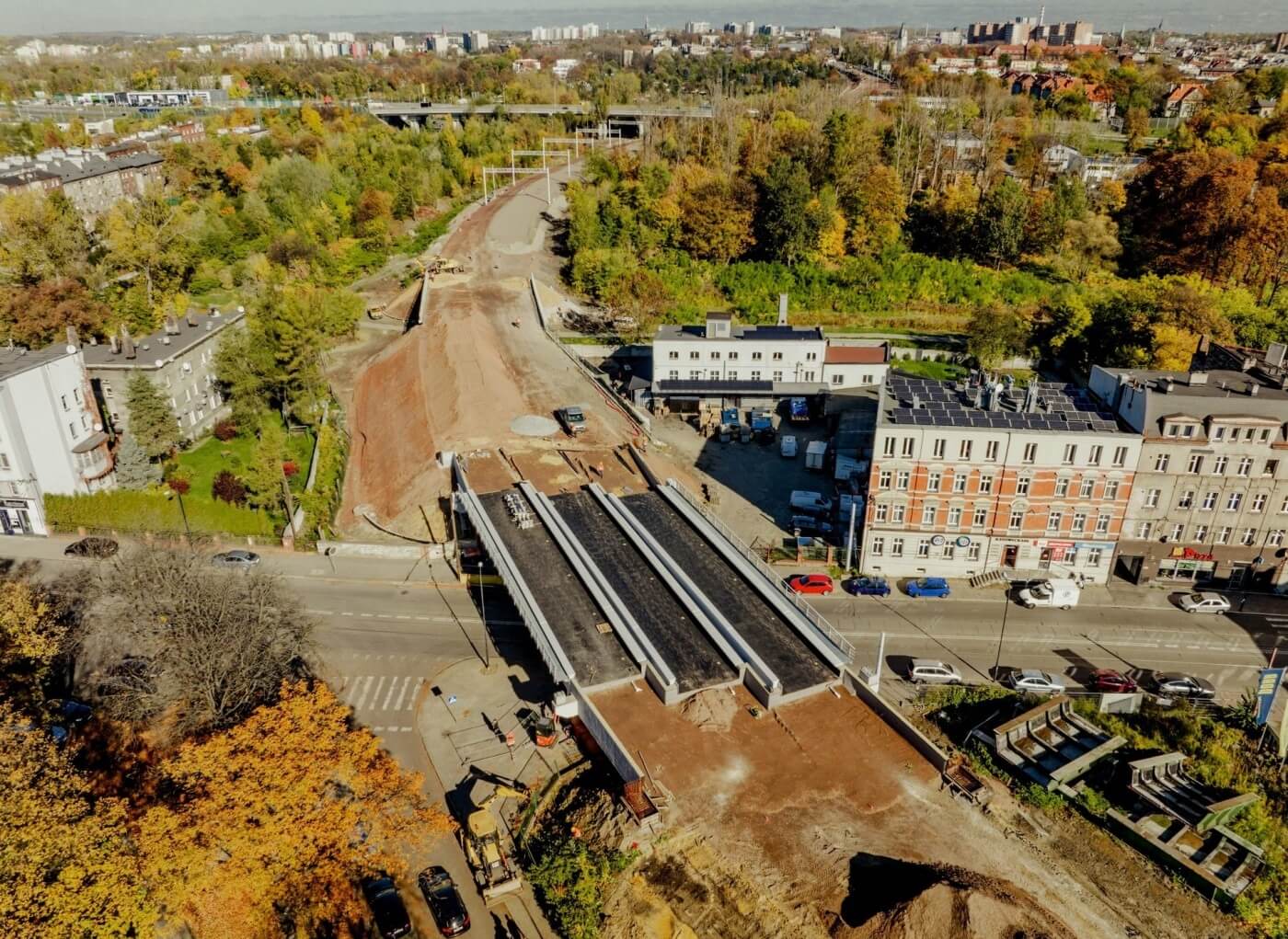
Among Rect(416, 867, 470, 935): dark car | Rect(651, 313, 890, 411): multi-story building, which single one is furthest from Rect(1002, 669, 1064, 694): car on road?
Rect(651, 313, 890, 411): multi-story building

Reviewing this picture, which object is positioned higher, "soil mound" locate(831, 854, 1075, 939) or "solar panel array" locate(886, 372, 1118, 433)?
"solar panel array" locate(886, 372, 1118, 433)

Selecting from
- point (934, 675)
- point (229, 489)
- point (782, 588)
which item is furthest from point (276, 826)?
point (229, 489)

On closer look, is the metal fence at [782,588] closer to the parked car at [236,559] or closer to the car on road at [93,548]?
the parked car at [236,559]

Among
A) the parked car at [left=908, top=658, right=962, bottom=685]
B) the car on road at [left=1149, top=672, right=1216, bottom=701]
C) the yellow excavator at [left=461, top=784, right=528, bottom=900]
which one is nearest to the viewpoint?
the yellow excavator at [left=461, top=784, right=528, bottom=900]

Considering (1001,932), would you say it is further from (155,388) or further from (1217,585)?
(155,388)

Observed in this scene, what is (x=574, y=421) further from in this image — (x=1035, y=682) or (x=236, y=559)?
A: (x=1035, y=682)

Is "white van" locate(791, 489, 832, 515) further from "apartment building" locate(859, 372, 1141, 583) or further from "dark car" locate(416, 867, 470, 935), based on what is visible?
"dark car" locate(416, 867, 470, 935)

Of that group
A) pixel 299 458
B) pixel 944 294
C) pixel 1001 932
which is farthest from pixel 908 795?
pixel 944 294
